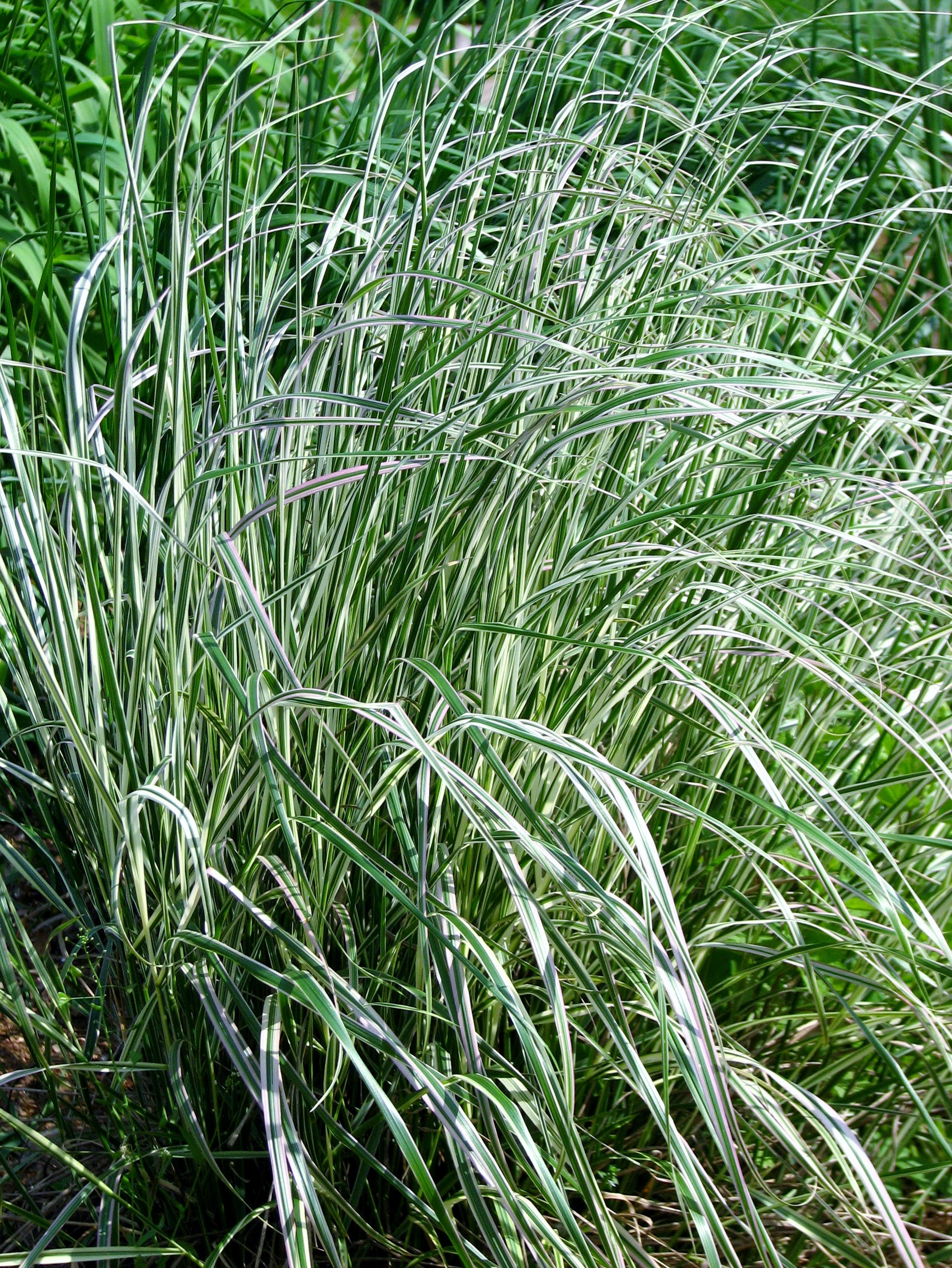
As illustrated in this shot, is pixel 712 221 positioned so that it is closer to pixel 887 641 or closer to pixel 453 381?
pixel 453 381

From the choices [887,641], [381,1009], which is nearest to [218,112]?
[887,641]

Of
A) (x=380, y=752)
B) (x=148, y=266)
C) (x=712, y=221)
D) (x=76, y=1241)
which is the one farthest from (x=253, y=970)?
(x=712, y=221)

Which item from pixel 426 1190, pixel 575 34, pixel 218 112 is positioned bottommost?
pixel 426 1190

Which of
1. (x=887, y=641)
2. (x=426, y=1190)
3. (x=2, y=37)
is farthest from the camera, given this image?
(x=2, y=37)

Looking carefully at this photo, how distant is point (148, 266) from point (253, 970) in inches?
28.7

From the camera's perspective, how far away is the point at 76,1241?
1041 millimetres

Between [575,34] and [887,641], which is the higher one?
[575,34]

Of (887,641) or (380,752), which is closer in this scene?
(380,752)

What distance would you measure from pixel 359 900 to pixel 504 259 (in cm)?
68

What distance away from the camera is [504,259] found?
3.98 ft

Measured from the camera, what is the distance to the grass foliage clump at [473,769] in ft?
2.76

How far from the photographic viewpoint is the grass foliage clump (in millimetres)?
841

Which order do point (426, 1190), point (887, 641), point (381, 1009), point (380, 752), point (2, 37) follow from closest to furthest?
point (426, 1190), point (380, 752), point (381, 1009), point (887, 641), point (2, 37)

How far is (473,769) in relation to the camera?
99cm
